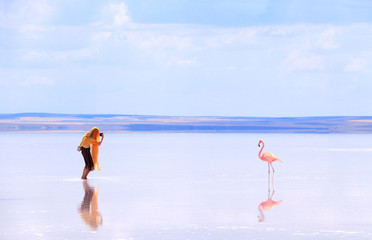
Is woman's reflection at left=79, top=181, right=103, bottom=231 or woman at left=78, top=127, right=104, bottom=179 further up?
woman at left=78, top=127, right=104, bottom=179

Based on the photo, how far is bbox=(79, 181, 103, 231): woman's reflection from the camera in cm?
1060

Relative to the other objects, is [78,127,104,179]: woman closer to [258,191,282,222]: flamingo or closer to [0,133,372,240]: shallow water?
[0,133,372,240]: shallow water

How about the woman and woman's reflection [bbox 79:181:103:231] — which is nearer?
woman's reflection [bbox 79:181:103:231]

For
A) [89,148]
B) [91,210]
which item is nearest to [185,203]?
[91,210]

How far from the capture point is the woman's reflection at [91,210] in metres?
10.6

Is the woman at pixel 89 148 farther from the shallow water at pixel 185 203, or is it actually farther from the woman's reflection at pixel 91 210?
the woman's reflection at pixel 91 210

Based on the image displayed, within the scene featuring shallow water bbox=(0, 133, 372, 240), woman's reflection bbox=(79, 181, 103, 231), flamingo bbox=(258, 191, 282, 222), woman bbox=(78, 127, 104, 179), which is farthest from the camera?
woman bbox=(78, 127, 104, 179)

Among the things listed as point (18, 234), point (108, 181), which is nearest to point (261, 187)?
point (108, 181)

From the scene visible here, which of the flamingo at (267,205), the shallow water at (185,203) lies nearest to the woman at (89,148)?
the shallow water at (185,203)

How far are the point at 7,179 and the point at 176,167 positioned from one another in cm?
565

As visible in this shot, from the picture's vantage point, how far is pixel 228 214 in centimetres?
1156

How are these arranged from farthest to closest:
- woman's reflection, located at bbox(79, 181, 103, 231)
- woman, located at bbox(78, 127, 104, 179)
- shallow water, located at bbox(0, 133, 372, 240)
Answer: woman, located at bbox(78, 127, 104, 179), woman's reflection, located at bbox(79, 181, 103, 231), shallow water, located at bbox(0, 133, 372, 240)

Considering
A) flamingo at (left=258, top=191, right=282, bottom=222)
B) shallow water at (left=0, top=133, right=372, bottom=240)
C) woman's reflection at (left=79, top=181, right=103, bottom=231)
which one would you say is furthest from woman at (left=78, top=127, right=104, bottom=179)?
flamingo at (left=258, top=191, right=282, bottom=222)

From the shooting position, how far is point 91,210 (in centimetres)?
1194
